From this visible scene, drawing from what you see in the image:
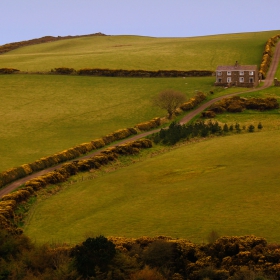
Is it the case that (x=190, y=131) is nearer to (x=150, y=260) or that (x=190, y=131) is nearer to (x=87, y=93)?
(x=87, y=93)

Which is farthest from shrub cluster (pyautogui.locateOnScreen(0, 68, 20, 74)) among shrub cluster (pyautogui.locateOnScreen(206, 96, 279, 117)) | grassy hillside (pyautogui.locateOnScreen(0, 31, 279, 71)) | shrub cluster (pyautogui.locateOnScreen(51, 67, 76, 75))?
shrub cluster (pyautogui.locateOnScreen(206, 96, 279, 117))

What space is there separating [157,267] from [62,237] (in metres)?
12.9

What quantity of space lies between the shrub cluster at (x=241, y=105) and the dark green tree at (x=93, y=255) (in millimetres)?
58534

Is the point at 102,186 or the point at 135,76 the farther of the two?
the point at 135,76

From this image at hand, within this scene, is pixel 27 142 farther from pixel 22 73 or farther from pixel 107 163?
pixel 22 73

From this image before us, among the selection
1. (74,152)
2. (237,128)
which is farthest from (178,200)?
(237,128)

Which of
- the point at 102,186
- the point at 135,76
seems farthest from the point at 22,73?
the point at 102,186

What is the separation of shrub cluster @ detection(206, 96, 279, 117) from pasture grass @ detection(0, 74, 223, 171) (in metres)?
9.30

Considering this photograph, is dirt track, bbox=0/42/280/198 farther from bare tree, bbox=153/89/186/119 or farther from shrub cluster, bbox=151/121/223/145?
shrub cluster, bbox=151/121/223/145

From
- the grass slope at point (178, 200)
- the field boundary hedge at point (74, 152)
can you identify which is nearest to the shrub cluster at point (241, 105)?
the field boundary hedge at point (74, 152)

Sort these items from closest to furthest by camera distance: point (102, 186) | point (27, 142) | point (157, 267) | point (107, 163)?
1. point (157, 267)
2. point (102, 186)
3. point (107, 163)
4. point (27, 142)

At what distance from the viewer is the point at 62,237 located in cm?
5631

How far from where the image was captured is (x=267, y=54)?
150375mm

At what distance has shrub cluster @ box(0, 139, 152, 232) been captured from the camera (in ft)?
199
